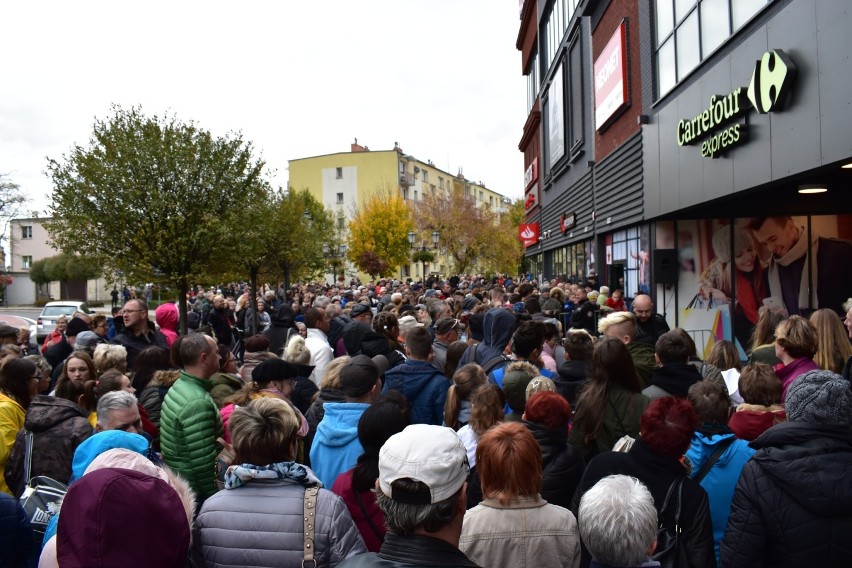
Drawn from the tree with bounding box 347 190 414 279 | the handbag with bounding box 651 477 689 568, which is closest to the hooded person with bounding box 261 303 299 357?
the handbag with bounding box 651 477 689 568

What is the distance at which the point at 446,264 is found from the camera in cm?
5644

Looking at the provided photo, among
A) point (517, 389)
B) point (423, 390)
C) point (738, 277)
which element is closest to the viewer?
point (517, 389)

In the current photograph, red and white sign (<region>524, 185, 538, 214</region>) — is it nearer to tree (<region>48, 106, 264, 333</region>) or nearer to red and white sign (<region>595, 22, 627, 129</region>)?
red and white sign (<region>595, 22, 627, 129</region>)

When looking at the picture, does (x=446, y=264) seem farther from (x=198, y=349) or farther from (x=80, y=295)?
(x=198, y=349)

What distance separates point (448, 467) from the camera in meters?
2.20

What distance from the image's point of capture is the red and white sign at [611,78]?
17328mm

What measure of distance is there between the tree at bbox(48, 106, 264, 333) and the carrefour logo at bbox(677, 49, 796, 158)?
10.5 m

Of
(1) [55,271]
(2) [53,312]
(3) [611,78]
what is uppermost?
(3) [611,78]

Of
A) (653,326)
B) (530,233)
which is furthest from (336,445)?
(530,233)

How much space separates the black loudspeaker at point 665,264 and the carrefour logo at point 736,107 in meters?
3.01

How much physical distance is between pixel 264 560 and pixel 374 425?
0.99m

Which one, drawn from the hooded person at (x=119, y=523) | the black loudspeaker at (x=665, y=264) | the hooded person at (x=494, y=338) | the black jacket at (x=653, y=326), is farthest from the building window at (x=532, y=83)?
the hooded person at (x=119, y=523)

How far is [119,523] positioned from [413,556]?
1003 mm

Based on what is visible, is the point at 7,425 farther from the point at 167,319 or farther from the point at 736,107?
the point at 736,107
